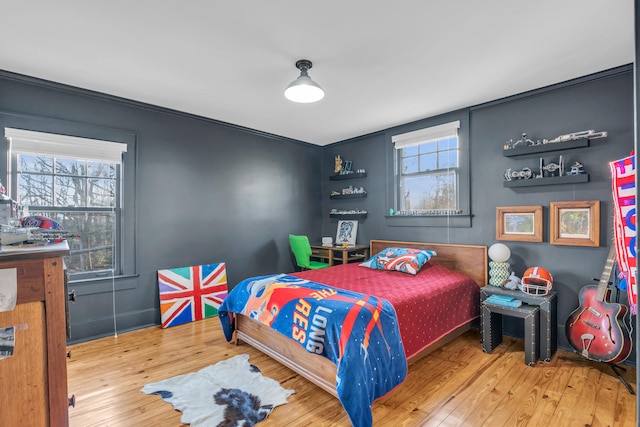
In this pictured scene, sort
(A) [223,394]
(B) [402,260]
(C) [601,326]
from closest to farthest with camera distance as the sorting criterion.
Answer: (A) [223,394] → (C) [601,326] → (B) [402,260]

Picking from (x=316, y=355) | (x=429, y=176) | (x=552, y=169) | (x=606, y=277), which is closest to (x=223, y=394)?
(x=316, y=355)

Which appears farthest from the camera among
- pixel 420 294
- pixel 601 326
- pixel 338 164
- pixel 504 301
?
pixel 338 164

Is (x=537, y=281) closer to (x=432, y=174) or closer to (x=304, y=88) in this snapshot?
(x=432, y=174)

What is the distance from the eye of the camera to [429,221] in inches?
153

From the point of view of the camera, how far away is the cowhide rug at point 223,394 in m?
1.93

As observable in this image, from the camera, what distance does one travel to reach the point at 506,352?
2.85 meters

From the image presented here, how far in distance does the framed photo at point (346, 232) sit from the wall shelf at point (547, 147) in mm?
2263

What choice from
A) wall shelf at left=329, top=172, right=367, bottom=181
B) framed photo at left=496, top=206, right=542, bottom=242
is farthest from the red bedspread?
wall shelf at left=329, top=172, right=367, bottom=181

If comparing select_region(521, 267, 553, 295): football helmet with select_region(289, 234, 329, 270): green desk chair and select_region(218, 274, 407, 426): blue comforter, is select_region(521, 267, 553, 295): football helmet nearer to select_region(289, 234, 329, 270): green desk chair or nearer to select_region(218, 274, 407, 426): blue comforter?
select_region(218, 274, 407, 426): blue comforter

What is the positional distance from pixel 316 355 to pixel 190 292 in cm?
217

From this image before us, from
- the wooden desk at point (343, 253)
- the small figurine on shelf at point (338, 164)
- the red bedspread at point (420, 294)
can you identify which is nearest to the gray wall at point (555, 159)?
the red bedspread at point (420, 294)

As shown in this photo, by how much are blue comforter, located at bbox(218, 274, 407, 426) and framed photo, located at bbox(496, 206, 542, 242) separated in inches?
70.0

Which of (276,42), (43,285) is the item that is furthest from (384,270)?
(43,285)

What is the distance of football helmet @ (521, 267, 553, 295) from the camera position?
2.78 m
